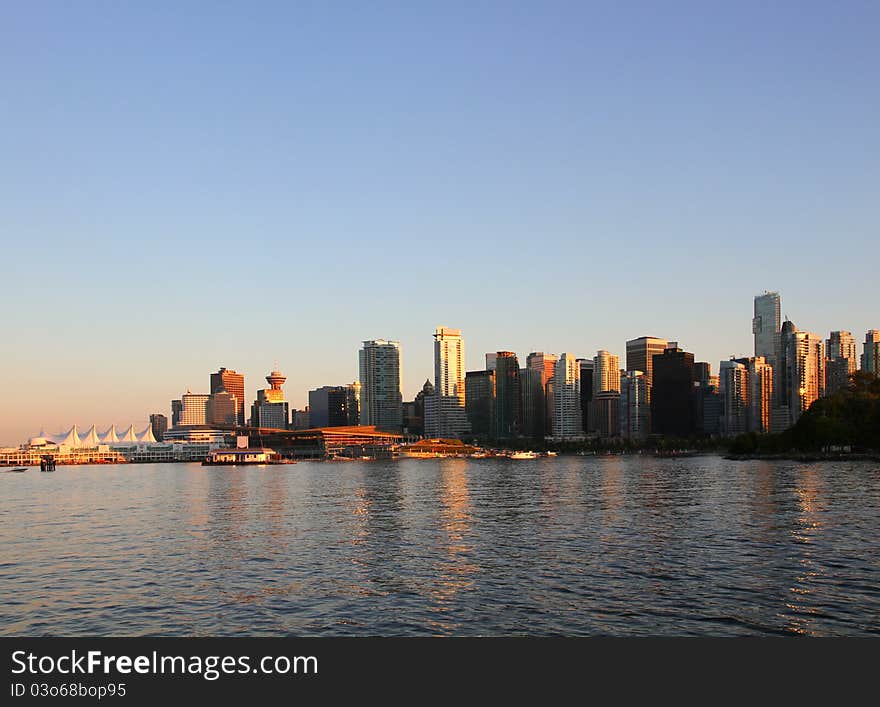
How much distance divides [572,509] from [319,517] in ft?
92.4

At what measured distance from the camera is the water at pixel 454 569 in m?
37.2

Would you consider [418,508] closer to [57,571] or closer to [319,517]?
[319,517]

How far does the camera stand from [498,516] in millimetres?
84125

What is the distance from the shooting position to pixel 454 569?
166 ft

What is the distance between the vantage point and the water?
37188 millimetres
